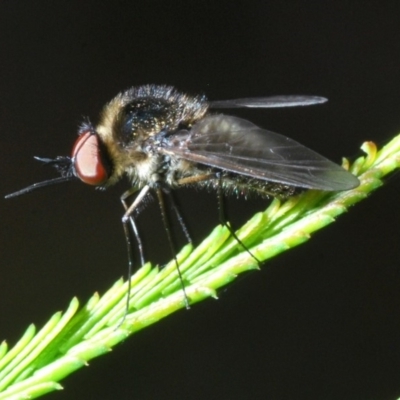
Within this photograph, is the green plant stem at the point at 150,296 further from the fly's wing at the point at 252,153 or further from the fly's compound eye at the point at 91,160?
the fly's compound eye at the point at 91,160

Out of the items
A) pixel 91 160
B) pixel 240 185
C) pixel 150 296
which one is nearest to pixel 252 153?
pixel 240 185

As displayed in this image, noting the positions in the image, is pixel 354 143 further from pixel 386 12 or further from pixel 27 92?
pixel 27 92

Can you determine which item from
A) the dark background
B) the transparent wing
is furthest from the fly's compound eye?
the dark background

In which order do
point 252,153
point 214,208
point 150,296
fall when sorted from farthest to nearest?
1. point 214,208
2. point 252,153
3. point 150,296

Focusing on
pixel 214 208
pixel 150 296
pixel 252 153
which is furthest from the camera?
pixel 214 208

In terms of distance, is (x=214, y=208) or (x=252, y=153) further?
(x=214, y=208)

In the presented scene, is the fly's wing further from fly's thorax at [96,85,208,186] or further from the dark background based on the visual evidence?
the dark background

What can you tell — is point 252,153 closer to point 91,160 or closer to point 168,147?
point 168,147

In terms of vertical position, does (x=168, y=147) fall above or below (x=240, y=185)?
above
